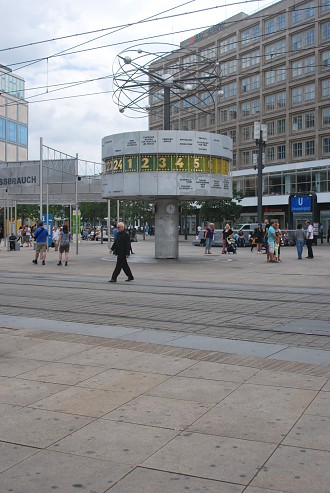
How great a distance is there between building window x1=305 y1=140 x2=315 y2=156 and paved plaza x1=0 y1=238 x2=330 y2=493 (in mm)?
54452

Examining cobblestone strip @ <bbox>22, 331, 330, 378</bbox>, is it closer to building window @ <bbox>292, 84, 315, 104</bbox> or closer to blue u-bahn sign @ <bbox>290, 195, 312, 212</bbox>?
blue u-bahn sign @ <bbox>290, 195, 312, 212</bbox>

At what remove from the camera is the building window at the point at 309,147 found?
63.5 metres

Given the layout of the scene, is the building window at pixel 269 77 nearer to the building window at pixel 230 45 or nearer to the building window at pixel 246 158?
the building window at pixel 230 45

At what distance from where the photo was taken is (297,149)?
65.6 metres

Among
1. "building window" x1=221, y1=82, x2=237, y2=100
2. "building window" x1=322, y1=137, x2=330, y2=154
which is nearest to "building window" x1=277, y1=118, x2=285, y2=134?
"building window" x1=322, y1=137, x2=330, y2=154

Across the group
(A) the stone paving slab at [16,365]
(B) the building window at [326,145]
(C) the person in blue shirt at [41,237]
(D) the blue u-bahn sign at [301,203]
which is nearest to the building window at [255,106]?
(B) the building window at [326,145]

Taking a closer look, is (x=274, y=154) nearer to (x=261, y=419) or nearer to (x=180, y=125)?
(x=180, y=125)

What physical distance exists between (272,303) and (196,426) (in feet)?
25.6

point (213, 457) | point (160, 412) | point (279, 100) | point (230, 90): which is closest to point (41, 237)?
point (160, 412)

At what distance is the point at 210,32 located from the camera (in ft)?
247

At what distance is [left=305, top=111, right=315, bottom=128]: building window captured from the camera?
63156mm

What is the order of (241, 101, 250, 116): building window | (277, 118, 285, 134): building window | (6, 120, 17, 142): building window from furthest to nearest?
1. (6, 120, 17, 142): building window
2. (241, 101, 250, 116): building window
3. (277, 118, 285, 134): building window

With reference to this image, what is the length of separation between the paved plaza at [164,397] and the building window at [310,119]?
180 feet

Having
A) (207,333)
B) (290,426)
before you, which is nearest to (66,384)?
(290,426)
